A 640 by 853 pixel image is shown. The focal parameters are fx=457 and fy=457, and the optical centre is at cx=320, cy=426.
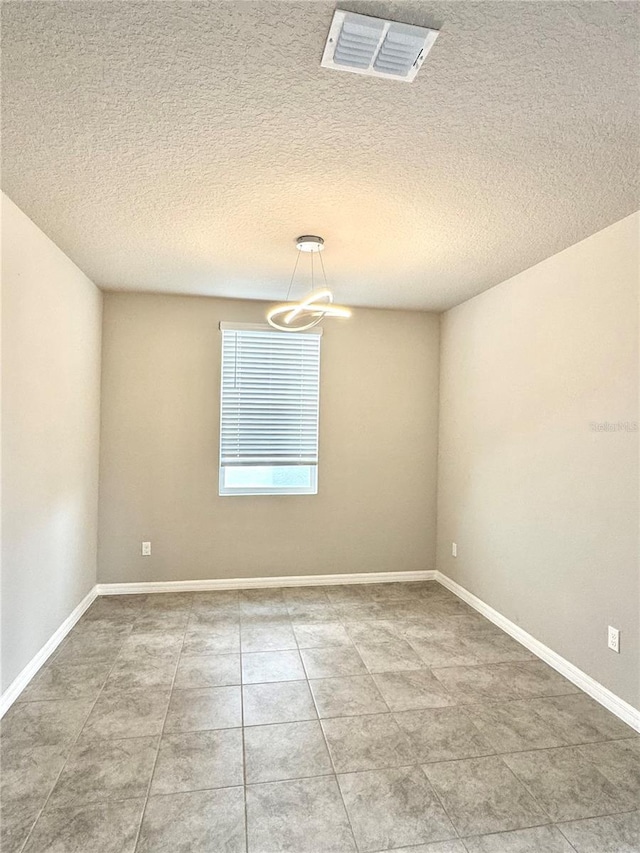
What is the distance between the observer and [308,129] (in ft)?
5.55

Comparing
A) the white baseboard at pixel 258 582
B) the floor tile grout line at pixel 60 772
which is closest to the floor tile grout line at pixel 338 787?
the floor tile grout line at pixel 60 772

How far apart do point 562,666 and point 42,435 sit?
340cm

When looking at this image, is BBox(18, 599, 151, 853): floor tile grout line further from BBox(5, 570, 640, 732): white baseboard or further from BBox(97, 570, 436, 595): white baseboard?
BBox(97, 570, 436, 595): white baseboard

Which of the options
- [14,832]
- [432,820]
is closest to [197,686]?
[14,832]

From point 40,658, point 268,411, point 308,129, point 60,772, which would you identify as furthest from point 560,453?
point 40,658

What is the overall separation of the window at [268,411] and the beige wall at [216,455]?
3.8 inches

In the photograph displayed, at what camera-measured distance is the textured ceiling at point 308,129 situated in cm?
126

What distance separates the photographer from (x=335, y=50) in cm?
133

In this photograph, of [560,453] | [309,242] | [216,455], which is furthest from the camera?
[216,455]

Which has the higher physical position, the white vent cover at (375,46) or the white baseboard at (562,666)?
the white vent cover at (375,46)

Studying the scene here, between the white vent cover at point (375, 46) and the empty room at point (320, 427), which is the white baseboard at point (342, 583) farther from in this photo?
the white vent cover at point (375, 46)

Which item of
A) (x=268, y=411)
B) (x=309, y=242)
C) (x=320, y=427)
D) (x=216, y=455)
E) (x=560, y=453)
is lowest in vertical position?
(x=216, y=455)

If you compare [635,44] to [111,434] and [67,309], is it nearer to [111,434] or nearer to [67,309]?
[67,309]

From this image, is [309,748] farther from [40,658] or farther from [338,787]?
[40,658]
